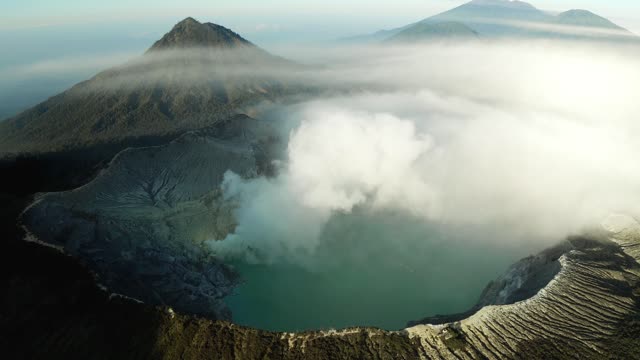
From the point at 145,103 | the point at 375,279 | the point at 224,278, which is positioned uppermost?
the point at 145,103

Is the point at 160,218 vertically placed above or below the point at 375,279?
above

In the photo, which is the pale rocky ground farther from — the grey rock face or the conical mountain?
the conical mountain

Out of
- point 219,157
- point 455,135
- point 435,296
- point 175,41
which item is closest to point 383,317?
point 435,296

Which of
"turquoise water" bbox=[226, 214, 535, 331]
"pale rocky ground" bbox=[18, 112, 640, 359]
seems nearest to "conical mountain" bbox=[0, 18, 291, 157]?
"pale rocky ground" bbox=[18, 112, 640, 359]

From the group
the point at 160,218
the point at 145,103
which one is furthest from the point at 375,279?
the point at 145,103

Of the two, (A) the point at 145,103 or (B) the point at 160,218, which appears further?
(A) the point at 145,103

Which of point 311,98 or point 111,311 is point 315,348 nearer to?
point 111,311

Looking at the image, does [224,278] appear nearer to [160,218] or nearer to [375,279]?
[160,218]
